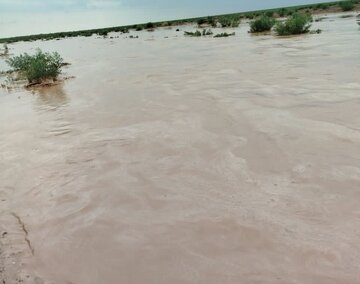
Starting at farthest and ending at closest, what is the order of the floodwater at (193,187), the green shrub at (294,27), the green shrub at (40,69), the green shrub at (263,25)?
the green shrub at (263,25), the green shrub at (294,27), the green shrub at (40,69), the floodwater at (193,187)

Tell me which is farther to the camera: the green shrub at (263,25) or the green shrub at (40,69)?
the green shrub at (263,25)

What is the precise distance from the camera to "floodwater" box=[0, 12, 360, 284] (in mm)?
3977

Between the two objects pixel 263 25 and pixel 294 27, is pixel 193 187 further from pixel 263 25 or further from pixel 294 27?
pixel 263 25

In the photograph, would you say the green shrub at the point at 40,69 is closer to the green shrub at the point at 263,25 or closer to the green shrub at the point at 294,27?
the green shrub at the point at 294,27

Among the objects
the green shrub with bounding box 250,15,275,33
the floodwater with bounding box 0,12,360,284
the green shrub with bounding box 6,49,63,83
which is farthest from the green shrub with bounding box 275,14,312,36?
the floodwater with bounding box 0,12,360,284

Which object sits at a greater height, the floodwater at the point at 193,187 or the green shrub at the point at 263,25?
the floodwater at the point at 193,187

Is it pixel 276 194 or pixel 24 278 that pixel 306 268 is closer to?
pixel 276 194

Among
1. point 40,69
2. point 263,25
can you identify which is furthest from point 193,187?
point 263,25

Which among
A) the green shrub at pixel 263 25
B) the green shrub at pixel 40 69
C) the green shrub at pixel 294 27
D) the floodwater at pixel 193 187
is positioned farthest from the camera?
the green shrub at pixel 263 25

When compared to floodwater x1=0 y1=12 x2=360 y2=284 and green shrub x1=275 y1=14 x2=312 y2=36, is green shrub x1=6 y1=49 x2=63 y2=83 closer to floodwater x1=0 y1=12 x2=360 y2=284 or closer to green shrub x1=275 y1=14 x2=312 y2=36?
floodwater x1=0 y1=12 x2=360 y2=284

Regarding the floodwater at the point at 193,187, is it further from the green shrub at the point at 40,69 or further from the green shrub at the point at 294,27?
the green shrub at the point at 294,27

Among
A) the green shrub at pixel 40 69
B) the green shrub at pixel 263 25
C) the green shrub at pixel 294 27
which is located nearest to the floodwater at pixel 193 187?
the green shrub at pixel 40 69

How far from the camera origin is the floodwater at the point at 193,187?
3.98 m

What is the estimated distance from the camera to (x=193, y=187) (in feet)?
18.4
